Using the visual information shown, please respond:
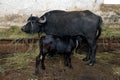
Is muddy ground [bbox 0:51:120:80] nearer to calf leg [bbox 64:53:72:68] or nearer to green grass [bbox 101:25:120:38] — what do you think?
calf leg [bbox 64:53:72:68]

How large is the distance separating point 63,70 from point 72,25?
125 cm

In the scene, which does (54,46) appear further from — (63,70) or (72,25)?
(72,25)

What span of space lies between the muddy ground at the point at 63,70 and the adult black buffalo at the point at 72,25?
0.31 meters

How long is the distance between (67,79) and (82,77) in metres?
0.37

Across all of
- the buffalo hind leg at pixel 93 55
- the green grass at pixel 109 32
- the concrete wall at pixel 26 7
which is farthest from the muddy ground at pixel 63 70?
the concrete wall at pixel 26 7

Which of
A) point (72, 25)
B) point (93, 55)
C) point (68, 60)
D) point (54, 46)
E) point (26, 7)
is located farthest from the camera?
point (26, 7)

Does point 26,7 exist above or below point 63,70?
above

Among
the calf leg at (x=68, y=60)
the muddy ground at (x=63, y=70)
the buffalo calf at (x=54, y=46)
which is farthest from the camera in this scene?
the calf leg at (x=68, y=60)

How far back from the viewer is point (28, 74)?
6.57 m

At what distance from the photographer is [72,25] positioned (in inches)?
292

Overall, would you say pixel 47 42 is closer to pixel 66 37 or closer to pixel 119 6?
pixel 66 37

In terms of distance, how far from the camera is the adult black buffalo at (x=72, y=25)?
7176 millimetres

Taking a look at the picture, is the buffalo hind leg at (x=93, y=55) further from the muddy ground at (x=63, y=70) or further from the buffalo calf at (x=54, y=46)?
the buffalo calf at (x=54, y=46)

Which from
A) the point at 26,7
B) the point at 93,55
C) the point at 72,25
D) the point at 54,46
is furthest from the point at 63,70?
the point at 26,7
